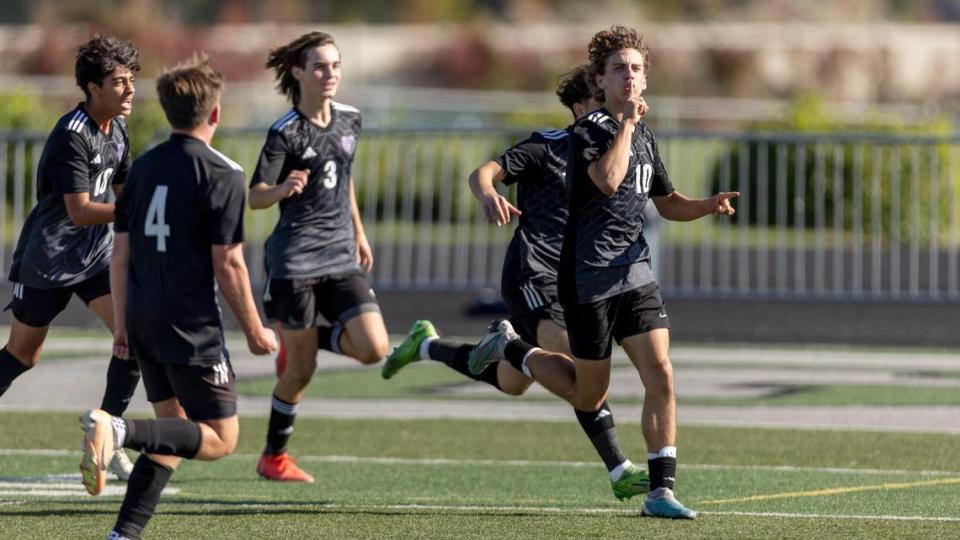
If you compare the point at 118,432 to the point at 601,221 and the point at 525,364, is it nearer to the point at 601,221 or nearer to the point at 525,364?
the point at 601,221

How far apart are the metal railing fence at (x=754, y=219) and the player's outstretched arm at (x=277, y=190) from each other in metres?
8.90

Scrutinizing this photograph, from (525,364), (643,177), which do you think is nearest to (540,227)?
(525,364)

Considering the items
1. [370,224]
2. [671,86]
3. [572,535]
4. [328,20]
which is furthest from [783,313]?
[328,20]

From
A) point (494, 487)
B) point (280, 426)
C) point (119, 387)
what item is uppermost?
point (119, 387)

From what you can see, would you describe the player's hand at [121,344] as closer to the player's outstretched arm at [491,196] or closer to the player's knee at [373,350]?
the player's outstretched arm at [491,196]

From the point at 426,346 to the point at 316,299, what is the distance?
0.65m

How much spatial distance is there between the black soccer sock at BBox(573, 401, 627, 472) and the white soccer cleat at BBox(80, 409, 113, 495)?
2696mm

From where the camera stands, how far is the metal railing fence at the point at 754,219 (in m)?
18.1

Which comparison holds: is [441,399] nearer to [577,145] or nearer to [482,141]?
[577,145]

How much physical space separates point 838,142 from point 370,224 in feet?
16.8

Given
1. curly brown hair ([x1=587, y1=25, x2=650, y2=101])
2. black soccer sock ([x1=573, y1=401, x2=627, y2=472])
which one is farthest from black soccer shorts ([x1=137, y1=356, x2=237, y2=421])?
curly brown hair ([x1=587, y1=25, x2=650, y2=101])

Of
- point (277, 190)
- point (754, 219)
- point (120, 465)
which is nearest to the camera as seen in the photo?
point (277, 190)

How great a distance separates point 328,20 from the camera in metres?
48.5

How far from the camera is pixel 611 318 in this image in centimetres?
813
